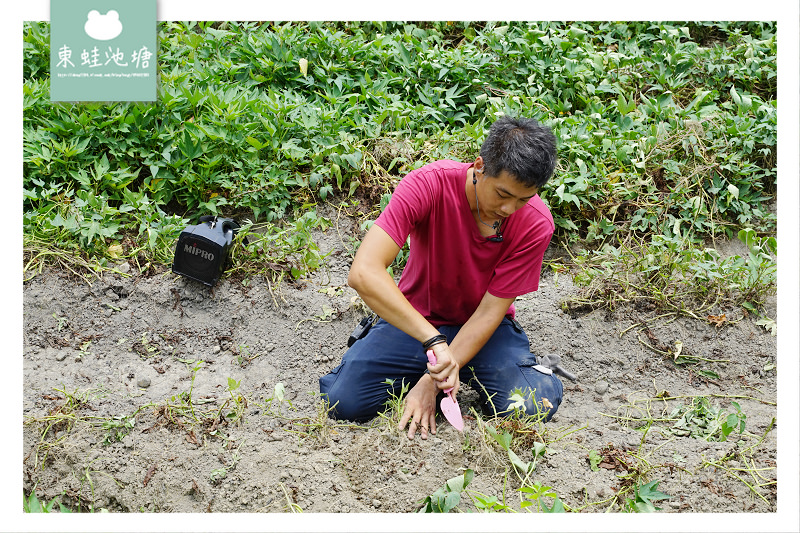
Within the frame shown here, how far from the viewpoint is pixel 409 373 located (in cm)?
266

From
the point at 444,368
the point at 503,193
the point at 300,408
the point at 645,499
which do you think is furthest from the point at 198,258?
the point at 645,499

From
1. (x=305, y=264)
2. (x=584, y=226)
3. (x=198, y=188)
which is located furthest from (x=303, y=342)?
(x=584, y=226)

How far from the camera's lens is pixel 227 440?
7.88ft

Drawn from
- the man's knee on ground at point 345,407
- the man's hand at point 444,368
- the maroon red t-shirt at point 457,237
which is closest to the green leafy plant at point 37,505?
the man's knee on ground at point 345,407

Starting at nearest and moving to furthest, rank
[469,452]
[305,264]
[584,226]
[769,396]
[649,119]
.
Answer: [469,452]
[769,396]
[305,264]
[584,226]
[649,119]

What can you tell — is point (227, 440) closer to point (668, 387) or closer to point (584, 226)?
point (668, 387)

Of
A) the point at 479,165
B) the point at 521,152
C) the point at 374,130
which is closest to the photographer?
the point at 521,152

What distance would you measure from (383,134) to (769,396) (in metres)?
2.11

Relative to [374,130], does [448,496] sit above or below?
below

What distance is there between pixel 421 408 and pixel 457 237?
1.88ft

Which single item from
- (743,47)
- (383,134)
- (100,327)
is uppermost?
(743,47)

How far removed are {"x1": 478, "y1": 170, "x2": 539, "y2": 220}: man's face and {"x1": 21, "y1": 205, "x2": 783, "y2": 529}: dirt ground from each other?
2.27 ft

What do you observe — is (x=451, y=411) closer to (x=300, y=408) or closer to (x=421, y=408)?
(x=421, y=408)

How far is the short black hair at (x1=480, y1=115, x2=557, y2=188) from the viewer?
86.7 inches
